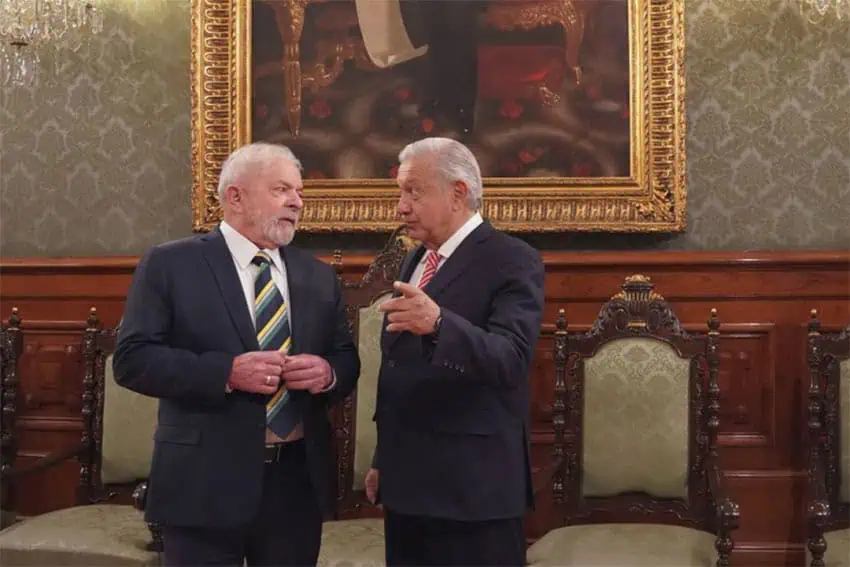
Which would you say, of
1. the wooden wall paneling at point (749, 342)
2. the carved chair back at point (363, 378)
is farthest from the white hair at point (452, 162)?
the wooden wall paneling at point (749, 342)

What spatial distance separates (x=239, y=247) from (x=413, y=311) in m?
0.60

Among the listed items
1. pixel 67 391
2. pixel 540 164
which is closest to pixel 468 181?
pixel 540 164

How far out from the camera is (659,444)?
10.7 feet

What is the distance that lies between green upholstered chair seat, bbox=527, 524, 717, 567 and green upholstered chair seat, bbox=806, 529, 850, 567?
353 mm

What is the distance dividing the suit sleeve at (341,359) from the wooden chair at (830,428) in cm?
159

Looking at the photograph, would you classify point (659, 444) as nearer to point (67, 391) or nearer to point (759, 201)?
point (759, 201)

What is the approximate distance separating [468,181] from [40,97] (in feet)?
9.09

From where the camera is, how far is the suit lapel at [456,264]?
2.21 metres

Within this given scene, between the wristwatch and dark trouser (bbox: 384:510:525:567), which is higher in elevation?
the wristwatch

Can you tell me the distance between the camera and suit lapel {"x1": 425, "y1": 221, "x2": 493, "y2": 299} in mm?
2205

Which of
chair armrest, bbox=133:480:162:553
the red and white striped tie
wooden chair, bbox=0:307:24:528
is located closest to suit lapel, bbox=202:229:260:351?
the red and white striped tie

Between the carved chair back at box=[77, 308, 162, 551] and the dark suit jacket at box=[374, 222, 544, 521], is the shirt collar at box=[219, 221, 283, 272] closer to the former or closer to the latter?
the dark suit jacket at box=[374, 222, 544, 521]

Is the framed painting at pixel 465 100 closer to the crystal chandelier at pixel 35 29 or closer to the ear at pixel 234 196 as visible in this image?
the crystal chandelier at pixel 35 29

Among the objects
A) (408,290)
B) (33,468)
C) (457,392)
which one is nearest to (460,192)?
(408,290)
